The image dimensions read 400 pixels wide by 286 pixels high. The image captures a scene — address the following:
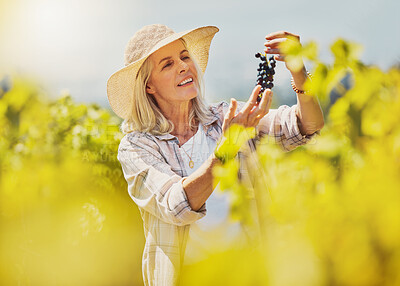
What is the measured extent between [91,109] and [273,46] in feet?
5.21

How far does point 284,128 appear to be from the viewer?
1.91 metres

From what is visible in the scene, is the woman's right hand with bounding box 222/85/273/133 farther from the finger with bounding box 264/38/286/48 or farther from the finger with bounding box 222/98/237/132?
the finger with bounding box 264/38/286/48

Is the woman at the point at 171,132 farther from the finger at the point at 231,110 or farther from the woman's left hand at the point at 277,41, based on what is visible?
the finger at the point at 231,110

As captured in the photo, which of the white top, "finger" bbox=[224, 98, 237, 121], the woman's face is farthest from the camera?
the woman's face

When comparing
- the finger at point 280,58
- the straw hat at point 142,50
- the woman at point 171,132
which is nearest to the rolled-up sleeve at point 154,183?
the woman at point 171,132

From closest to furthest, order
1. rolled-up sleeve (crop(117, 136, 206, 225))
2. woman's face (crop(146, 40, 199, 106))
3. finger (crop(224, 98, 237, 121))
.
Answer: finger (crop(224, 98, 237, 121)), rolled-up sleeve (crop(117, 136, 206, 225)), woman's face (crop(146, 40, 199, 106))

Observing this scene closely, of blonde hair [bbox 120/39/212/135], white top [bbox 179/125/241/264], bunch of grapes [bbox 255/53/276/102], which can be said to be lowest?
white top [bbox 179/125/241/264]

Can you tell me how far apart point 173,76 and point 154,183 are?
1.52ft

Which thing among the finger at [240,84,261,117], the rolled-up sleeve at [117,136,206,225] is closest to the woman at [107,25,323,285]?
the rolled-up sleeve at [117,136,206,225]

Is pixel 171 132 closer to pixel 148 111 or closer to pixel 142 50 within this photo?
pixel 148 111

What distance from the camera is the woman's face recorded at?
200cm

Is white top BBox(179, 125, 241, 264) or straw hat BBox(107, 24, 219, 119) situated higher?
straw hat BBox(107, 24, 219, 119)

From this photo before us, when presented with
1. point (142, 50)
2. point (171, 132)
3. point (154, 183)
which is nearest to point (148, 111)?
point (171, 132)

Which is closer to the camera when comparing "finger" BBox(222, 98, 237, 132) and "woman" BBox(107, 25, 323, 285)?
"finger" BBox(222, 98, 237, 132)
